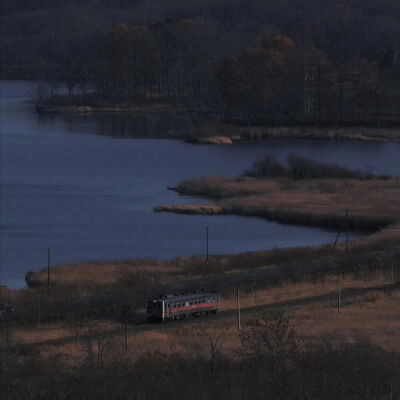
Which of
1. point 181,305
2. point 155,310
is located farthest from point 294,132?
point 155,310

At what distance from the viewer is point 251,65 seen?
7925cm

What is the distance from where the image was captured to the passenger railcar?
24184mm

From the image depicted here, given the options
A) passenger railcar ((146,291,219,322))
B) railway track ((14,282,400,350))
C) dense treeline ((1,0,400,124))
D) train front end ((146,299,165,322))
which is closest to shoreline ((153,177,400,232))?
railway track ((14,282,400,350))

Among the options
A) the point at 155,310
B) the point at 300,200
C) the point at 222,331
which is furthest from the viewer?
the point at 300,200

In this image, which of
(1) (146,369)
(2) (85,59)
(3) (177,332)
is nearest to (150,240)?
(3) (177,332)

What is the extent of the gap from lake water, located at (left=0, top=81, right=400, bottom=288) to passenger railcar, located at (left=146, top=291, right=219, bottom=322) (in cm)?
582

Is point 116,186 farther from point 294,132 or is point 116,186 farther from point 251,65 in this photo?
point 251,65

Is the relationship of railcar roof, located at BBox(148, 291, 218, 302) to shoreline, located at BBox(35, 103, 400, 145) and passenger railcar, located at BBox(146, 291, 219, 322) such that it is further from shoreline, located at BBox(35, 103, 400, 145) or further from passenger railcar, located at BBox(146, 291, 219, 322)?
shoreline, located at BBox(35, 103, 400, 145)

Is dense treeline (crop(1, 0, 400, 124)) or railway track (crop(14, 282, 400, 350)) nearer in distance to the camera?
railway track (crop(14, 282, 400, 350))

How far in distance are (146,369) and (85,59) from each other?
340ft

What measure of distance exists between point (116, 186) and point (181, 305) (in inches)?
926

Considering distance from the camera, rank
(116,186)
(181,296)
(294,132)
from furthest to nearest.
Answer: (294,132) < (116,186) < (181,296)

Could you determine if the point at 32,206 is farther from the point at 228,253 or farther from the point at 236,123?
the point at 236,123

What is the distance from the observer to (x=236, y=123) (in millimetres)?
75625
